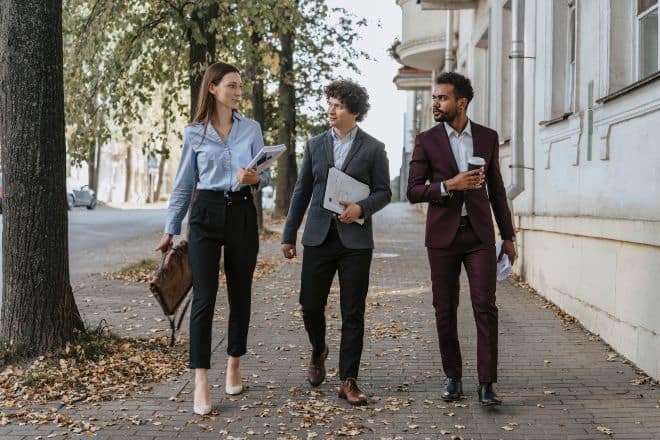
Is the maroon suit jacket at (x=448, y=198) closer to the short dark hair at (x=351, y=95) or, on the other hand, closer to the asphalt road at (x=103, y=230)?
the short dark hair at (x=351, y=95)

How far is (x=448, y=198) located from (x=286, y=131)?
71.1ft

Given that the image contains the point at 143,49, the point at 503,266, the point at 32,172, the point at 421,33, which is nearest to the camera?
the point at 503,266

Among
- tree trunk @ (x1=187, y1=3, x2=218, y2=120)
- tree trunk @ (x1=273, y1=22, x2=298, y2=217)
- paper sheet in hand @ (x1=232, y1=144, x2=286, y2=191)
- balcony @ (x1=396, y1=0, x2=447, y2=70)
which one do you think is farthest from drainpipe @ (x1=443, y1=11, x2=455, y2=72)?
paper sheet in hand @ (x1=232, y1=144, x2=286, y2=191)

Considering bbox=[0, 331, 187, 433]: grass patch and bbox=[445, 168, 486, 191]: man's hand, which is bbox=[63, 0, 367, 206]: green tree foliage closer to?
bbox=[0, 331, 187, 433]: grass patch

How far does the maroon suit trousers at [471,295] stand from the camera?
582 cm

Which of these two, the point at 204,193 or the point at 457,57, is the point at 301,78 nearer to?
the point at 457,57

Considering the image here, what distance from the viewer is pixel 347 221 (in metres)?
5.82

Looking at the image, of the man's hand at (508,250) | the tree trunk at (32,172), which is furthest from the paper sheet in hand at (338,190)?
the tree trunk at (32,172)

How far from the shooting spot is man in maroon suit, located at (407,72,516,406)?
581 centimetres

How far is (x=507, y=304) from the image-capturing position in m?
10.2

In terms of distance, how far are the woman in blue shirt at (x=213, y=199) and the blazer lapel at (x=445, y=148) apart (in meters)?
1.03

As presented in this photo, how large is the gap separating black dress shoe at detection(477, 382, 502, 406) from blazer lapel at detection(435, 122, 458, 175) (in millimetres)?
1254

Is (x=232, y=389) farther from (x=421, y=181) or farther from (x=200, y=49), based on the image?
(x=200, y=49)

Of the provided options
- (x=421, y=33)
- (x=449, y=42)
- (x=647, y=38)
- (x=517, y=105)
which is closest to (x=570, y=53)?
(x=517, y=105)
